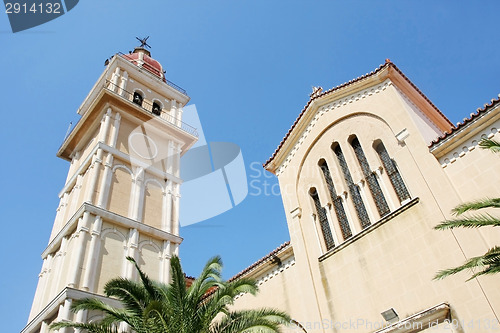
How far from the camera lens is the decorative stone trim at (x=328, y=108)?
12812 mm

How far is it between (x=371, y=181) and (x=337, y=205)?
4.65 ft

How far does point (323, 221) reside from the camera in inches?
511

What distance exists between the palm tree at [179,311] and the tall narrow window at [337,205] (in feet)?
11.6

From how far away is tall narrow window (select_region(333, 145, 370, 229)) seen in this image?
11578 mm

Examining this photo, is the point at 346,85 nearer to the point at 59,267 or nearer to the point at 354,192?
the point at 354,192

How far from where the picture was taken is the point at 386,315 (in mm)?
9422

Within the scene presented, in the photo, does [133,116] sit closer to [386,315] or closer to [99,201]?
[99,201]

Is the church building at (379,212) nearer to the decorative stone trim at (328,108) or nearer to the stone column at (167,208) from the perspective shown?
the decorative stone trim at (328,108)

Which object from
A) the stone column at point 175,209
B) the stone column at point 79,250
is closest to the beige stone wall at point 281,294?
the stone column at point 79,250

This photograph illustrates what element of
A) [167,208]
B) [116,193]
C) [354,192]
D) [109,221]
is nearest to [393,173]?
[354,192]

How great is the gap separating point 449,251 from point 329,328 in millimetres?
3810

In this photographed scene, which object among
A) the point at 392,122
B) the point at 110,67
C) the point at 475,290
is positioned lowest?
the point at 475,290

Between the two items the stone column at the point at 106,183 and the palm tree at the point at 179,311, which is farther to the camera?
the stone column at the point at 106,183

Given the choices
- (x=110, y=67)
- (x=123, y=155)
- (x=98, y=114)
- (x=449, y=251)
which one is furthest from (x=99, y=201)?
(x=449, y=251)
